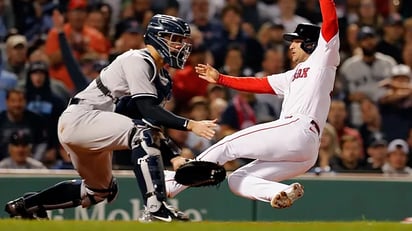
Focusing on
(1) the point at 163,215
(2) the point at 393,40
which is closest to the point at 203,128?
(1) the point at 163,215

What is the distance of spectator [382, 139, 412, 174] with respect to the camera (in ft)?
49.0

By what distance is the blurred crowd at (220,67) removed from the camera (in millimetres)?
14766

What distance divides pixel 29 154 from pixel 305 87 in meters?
4.47

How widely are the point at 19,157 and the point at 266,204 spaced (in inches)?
105

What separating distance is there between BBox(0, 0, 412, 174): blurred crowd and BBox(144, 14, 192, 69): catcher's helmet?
3.79m

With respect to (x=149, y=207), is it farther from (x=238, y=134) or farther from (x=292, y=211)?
(x=292, y=211)

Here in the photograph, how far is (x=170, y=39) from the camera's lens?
34.5ft

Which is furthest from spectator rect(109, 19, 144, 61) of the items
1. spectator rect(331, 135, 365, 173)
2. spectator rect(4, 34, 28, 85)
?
spectator rect(331, 135, 365, 173)

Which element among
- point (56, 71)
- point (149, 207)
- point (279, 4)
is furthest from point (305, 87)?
point (279, 4)

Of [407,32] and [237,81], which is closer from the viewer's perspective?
[237,81]

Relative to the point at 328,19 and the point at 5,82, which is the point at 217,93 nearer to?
the point at 5,82

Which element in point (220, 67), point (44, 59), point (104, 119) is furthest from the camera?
point (220, 67)

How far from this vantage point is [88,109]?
1062 centimetres

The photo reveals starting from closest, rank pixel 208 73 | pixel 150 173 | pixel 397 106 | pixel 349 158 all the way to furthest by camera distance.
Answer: pixel 150 173 → pixel 208 73 → pixel 349 158 → pixel 397 106
